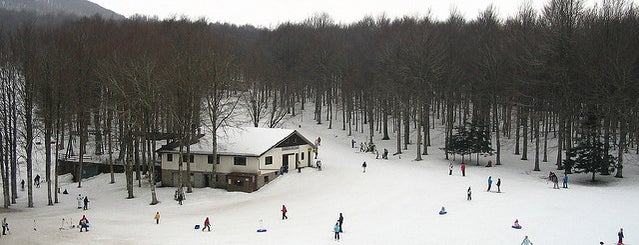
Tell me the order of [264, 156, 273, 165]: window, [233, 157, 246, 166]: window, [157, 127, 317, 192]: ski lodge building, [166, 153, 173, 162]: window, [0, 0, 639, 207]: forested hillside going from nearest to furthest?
1. [0, 0, 639, 207]: forested hillside
2. [157, 127, 317, 192]: ski lodge building
3. [233, 157, 246, 166]: window
4. [264, 156, 273, 165]: window
5. [166, 153, 173, 162]: window

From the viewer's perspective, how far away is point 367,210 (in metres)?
35.3

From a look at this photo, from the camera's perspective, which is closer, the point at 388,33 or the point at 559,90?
the point at 559,90

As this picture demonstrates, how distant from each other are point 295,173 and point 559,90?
25823 mm

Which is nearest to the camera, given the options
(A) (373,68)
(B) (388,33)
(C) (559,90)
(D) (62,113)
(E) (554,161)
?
(D) (62,113)

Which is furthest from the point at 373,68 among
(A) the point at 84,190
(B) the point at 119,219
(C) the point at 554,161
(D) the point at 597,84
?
(B) the point at 119,219

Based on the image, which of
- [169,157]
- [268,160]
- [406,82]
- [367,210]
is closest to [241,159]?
[268,160]

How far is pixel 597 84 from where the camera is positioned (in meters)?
45.7

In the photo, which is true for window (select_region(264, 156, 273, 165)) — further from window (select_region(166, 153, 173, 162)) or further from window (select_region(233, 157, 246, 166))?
window (select_region(166, 153, 173, 162))

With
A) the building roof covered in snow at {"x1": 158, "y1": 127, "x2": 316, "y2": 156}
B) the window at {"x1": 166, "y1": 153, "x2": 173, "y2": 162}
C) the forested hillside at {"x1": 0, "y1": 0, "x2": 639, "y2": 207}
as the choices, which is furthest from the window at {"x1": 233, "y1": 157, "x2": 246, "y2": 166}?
the window at {"x1": 166, "y1": 153, "x2": 173, "y2": 162}

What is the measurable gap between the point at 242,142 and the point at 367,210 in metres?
16.7

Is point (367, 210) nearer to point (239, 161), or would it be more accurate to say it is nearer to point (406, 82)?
point (239, 161)

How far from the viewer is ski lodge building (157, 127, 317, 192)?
44.9 meters

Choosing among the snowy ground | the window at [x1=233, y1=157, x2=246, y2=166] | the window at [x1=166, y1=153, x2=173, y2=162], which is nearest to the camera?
the snowy ground

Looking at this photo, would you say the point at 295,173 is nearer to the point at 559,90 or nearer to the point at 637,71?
the point at 559,90
